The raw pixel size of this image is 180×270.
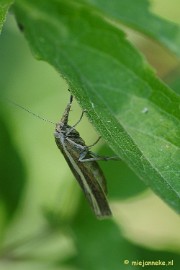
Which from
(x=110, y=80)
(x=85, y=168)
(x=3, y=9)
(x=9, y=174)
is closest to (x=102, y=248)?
(x=85, y=168)

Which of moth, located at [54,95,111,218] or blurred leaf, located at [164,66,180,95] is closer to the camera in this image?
moth, located at [54,95,111,218]

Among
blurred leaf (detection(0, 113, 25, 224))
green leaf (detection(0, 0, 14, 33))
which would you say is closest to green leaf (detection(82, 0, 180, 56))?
green leaf (detection(0, 0, 14, 33))

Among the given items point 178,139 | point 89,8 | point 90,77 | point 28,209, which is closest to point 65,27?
point 89,8

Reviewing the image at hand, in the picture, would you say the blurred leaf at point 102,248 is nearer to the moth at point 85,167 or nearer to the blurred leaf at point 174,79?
the moth at point 85,167

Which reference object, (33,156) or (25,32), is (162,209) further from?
(25,32)

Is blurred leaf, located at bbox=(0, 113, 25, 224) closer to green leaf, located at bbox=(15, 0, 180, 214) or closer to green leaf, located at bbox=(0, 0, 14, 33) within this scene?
green leaf, located at bbox=(15, 0, 180, 214)

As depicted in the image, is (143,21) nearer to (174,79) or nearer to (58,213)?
(174,79)
